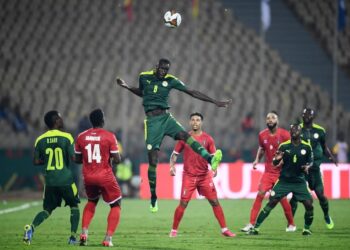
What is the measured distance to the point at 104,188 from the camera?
1523 centimetres

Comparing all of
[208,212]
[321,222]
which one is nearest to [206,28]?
[208,212]

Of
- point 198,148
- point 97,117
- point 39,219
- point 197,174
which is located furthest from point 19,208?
point 97,117

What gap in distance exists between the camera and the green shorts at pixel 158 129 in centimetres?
1631

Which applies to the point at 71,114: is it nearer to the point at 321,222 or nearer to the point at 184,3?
the point at 184,3

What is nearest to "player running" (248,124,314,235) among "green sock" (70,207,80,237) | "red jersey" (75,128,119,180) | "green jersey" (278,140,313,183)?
"green jersey" (278,140,313,183)

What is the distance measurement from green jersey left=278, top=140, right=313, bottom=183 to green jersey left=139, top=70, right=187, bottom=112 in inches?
88.7

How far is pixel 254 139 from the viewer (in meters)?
31.8

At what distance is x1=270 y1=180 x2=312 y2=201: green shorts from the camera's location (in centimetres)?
1703

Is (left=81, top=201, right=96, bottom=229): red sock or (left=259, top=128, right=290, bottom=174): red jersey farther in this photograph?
(left=259, top=128, right=290, bottom=174): red jersey

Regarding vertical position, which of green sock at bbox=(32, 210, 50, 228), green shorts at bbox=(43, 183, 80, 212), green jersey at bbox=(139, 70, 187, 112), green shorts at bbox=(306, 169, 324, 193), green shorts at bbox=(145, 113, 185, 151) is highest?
green jersey at bbox=(139, 70, 187, 112)

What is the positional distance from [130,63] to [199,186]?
19874mm

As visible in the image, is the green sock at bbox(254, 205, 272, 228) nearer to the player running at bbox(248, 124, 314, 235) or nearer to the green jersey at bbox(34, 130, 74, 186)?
the player running at bbox(248, 124, 314, 235)

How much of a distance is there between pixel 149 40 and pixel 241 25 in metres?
3.66

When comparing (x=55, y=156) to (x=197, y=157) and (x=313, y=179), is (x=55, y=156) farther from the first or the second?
(x=313, y=179)
